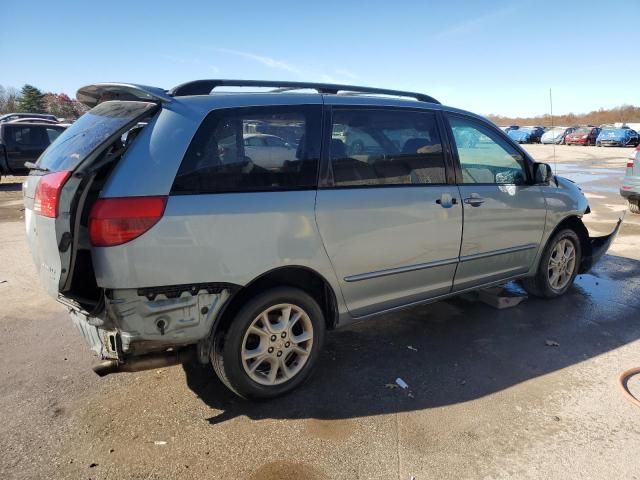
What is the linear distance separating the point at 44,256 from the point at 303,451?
183cm

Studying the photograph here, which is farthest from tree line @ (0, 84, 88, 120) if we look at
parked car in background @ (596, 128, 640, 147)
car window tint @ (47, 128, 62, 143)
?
parked car in background @ (596, 128, 640, 147)

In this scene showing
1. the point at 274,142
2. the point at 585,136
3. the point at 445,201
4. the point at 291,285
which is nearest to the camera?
the point at 274,142

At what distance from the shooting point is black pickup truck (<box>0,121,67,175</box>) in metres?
14.6

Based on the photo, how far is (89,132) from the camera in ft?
9.54

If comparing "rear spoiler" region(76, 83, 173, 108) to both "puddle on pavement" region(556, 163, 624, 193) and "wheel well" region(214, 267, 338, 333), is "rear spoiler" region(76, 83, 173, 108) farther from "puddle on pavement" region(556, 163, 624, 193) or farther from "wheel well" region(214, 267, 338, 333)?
"puddle on pavement" region(556, 163, 624, 193)

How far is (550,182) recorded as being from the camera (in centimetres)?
466

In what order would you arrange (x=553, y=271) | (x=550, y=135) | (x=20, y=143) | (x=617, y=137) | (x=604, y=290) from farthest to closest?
(x=550, y=135)
(x=617, y=137)
(x=20, y=143)
(x=604, y=290)
(x=553, y=271)

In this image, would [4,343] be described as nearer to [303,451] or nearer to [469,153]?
[303,451]

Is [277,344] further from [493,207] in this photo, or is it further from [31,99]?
[31,99]

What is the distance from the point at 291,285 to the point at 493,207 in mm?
1960

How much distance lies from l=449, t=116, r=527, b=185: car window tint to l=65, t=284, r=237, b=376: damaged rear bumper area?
2301mm

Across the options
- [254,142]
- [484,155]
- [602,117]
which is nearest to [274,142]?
[254,142]

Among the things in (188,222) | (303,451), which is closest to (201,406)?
(303,451)

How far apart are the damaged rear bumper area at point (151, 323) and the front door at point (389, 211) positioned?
89 cm
